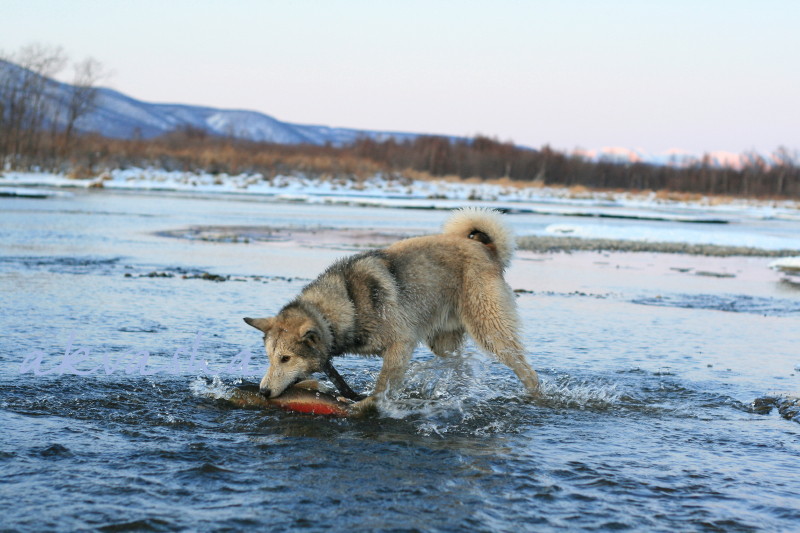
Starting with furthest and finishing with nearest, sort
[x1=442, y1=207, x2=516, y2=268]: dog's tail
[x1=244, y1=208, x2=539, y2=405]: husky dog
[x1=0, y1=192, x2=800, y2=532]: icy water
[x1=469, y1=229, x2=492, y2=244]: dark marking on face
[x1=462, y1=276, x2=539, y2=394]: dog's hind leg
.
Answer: [x1=469, y1=229, x2=492, y2=244]: dark marking on face, [x1=442, y1=207, x2=516, y2=268]: dog's tail, [x1=462, y1=276, x2=539, y2=394]: dog's hind leg, [x1=244, y1=208, x2=539, y2=405]: husky dog, [x1=0, y1=192, x2=800, y2=532]: icy water

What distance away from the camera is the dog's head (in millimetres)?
6215

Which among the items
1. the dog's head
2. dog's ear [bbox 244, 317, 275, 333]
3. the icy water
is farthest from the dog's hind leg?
dog's ear [bbox 244, 317, 275, 333]

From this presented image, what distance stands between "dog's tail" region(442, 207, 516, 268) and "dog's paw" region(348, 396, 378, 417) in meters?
2.02

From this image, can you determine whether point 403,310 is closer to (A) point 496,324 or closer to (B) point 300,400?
(A) point 496,324

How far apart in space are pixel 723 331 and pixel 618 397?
4.36m

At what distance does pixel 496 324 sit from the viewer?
282 inches

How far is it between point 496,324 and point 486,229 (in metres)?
1.03

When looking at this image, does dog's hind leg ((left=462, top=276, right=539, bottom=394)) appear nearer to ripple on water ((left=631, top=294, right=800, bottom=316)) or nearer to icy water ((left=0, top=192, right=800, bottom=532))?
icy water ((left=0, top=192, right=800, bottom=532))

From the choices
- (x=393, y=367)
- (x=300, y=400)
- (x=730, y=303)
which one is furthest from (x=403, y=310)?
(x=730, y=303)

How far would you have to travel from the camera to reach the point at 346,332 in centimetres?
657

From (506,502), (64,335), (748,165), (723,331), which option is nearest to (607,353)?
(723,331)

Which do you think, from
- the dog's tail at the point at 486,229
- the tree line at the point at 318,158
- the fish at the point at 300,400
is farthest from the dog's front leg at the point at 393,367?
the tree line at the point at 318,158

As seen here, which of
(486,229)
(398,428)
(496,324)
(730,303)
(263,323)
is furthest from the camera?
(730,303)

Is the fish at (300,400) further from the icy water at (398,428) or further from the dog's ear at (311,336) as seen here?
the dog's ear at (311,336)
